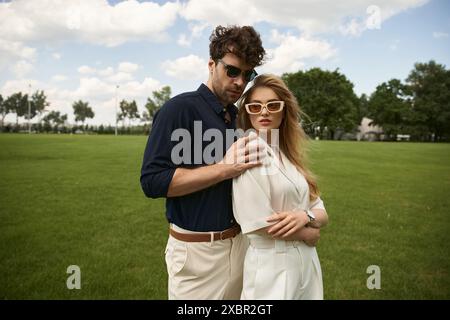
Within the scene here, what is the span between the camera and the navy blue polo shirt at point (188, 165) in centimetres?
231

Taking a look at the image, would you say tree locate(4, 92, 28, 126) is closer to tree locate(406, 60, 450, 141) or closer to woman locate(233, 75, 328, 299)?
tree locate(406, 60, 450, 141)

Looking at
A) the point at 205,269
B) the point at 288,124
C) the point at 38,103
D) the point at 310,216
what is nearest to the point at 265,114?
the point at 288,124

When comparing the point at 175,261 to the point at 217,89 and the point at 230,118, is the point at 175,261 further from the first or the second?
the point at 217,89

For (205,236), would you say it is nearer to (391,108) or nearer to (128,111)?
(391,108)

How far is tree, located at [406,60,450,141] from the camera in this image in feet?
255

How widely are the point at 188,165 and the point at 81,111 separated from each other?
146666 millimetres

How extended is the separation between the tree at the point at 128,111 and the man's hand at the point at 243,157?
13459 centimetres

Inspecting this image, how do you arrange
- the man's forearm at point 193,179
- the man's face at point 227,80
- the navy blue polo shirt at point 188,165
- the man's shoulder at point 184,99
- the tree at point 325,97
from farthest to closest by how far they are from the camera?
the tree at point 325,97 < the man's face at point 227,80 < the man's shoulder at point 184,99 < the navy blue polo shirt at point 188,165 < the man's forearm at point 193,179

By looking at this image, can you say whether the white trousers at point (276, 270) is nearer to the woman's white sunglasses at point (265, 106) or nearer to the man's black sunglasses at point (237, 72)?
the woman's white sunglasses at point (265, 106)

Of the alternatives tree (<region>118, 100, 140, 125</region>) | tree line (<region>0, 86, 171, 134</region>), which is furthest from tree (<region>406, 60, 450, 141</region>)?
tree (<region>118, 100, 140, 125</region>)

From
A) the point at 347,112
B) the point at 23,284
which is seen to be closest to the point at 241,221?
the point at 23,284

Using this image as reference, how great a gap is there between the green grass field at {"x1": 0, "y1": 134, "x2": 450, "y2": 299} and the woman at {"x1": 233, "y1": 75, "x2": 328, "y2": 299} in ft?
3.80

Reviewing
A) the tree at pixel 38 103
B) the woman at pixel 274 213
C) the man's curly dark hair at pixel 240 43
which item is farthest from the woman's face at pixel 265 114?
the tree at pixel 38 103

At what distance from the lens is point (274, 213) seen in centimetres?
210
